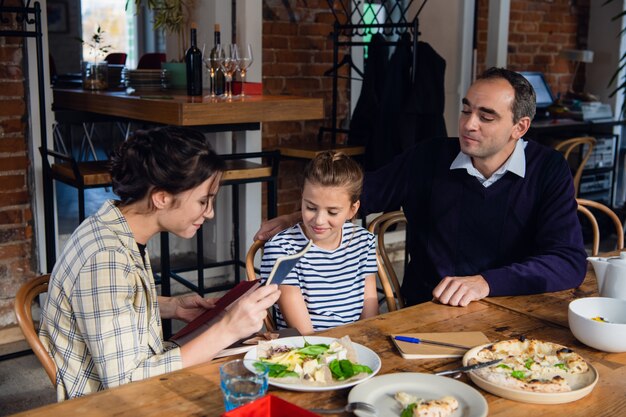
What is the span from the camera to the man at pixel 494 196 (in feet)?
7.26

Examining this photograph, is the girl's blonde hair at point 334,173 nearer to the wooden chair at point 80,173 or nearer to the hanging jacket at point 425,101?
the wooden chair at point 80,173

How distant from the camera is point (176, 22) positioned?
159 inches

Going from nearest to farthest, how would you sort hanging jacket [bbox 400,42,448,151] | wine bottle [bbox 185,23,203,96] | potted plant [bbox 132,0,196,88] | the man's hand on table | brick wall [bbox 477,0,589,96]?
the man's hand on table < wine bottle [bbox 185,23,203,96] < potted plant [bbox 132,0,196,88] < hanging jacket [bbox 400,42,448,151] < brick wall [bbox 477,0,589,96]

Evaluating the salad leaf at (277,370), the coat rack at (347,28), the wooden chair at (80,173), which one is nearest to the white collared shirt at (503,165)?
the salad leaf at (277,370)

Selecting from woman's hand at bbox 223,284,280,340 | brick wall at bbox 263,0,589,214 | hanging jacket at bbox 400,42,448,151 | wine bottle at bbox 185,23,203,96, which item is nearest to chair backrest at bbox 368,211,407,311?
woman's hand at bbox 223,284,280,340

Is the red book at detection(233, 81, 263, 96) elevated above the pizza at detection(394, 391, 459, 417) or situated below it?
above

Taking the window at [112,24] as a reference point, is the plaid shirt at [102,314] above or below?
below

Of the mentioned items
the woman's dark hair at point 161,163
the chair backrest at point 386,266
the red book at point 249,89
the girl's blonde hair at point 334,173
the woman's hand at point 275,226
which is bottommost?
the chair backrest at point 386,266

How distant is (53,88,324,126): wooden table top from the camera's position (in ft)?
9.75

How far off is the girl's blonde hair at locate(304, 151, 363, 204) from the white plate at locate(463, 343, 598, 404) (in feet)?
2.62

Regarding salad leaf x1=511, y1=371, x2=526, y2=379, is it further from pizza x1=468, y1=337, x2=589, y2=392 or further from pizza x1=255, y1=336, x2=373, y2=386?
pizza x1=255, y1=336, x2=373, y2=386

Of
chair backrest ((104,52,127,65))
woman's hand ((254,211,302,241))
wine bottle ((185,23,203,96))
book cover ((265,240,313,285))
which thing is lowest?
woman's hand ((254,211,302,241))

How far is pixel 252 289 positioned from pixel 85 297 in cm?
35

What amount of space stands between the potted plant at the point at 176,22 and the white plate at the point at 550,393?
283 centimetres
